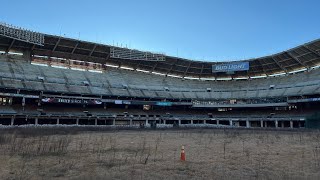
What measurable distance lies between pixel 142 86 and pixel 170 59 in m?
11.3

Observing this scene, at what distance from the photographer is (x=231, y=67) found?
8412 cm

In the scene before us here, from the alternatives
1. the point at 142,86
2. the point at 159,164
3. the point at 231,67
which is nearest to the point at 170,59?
the point at 142,86

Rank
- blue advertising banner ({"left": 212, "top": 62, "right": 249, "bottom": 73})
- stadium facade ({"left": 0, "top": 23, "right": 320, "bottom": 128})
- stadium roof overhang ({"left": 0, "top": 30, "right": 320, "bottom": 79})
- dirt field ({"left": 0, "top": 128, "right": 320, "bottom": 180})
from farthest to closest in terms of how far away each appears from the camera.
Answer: blue advertising banner ({"left": 212, "top": 62, "right": 249, "bottom": 73}), stadium roof overhang ({"left": 0, "top": 30, "right": 320, "bottom": 79}), stadium facade ({"left": 0, "top": 23, "right": 320, "bottom": 128}), dirt field ({"left": 0, "top": 128, "right": 320, "bottom": 180})

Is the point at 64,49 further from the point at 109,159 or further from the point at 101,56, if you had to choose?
the point at 109,159

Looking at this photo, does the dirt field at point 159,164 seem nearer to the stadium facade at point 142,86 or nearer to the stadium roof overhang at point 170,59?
the stadium facade at point 142,86

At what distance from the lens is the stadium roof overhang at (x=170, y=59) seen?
65.9 metres

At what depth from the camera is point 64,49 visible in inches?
2729

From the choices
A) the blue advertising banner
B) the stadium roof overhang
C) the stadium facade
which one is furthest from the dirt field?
the blue advertising banner

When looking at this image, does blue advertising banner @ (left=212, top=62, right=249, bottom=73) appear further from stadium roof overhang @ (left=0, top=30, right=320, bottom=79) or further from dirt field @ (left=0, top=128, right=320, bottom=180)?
dirt field @ (left=0, top=128, right=320, bottom=180)

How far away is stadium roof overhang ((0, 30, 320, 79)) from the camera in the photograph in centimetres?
6594

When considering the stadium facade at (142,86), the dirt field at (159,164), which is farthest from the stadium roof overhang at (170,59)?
the dirt field at (159,164)

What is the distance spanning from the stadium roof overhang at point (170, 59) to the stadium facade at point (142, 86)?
0.22 m

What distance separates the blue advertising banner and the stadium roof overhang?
55.7 inches

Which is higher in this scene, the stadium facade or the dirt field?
the stadium facade
